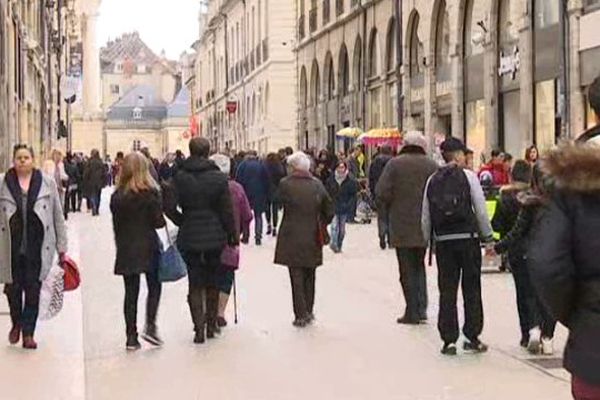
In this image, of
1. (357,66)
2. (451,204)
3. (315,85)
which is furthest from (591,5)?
(315,85)

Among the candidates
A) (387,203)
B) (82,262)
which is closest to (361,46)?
(82,262)

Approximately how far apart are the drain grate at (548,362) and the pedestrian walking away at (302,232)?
291 centimetres

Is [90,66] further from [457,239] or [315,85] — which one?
[457,239]

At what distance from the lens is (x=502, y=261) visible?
18.0m

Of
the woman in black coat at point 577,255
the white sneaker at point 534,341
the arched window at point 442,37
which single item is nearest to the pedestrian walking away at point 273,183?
the arched window at point 442,37

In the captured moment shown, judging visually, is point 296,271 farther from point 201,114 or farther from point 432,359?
point 201,114

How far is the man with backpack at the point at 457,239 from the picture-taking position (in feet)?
36.9

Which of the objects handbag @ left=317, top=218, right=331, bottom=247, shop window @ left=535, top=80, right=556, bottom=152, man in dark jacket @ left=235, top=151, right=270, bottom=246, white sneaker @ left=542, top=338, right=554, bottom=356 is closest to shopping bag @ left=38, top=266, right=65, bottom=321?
handbag @ left=317, top=218, right=331, bottom=247

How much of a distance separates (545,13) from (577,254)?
22.4 metres

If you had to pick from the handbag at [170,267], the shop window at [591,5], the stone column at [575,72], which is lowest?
the handbag at [170,267]

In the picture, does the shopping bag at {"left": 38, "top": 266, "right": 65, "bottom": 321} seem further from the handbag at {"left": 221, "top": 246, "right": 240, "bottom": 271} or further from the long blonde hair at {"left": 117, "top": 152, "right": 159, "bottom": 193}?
the handbag at {"left": 221, "top": 246, "right": 240, "bottom": 271}

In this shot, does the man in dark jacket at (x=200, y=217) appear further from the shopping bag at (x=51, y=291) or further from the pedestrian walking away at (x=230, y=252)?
the shopping bag at (x=51, y=291)

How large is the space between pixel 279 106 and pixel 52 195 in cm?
4930

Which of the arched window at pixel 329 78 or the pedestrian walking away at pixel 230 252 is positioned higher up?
the arched window at pixel 329 78
